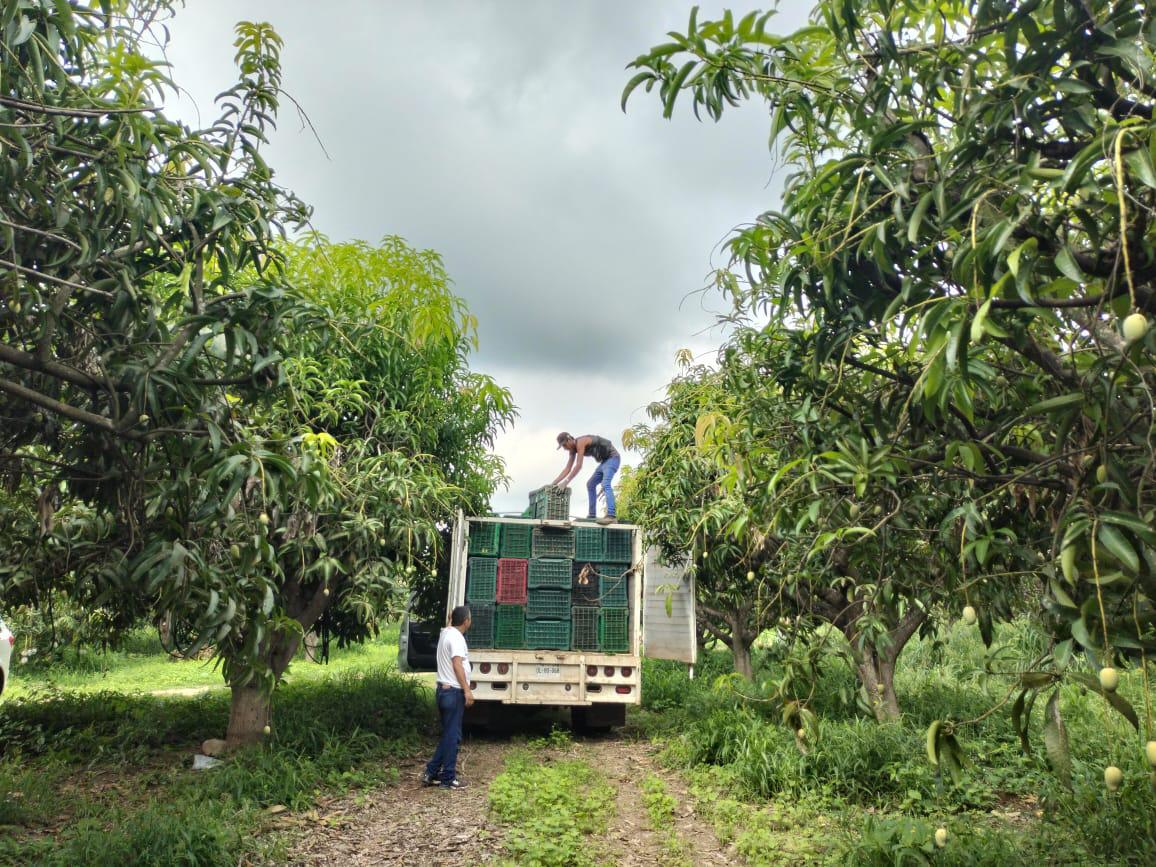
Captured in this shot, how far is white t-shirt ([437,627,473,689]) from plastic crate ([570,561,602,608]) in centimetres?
203

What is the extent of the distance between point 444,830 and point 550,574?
366 centimetres

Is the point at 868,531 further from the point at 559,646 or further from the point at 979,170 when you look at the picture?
the point at 559,646

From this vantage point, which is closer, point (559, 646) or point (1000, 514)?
point (1000, 514)

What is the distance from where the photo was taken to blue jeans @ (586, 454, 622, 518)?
10.0m

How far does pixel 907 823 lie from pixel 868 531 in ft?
9.71

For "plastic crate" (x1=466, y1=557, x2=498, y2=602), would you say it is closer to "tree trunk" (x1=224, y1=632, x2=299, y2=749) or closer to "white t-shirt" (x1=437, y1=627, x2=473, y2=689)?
"white t-shirt" (x1=437, y1=627, x2=473, y2=689)

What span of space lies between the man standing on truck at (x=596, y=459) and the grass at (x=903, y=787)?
2.68 m

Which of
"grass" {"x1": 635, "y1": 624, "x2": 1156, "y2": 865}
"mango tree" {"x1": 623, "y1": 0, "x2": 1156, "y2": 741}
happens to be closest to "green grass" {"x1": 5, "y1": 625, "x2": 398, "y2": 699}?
"grass" {"x1": 635, "y1": 624, "x2": 1156, "y2": 865}

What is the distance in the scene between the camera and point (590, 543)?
9445 millimetres

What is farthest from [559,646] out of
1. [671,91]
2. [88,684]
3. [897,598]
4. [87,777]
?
[88,684]

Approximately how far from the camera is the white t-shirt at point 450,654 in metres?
7.46

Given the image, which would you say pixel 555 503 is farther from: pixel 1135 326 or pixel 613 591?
pixel 1135 326

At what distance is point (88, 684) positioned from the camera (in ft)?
47.2

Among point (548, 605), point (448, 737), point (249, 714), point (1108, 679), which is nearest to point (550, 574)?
point (548, 605)
